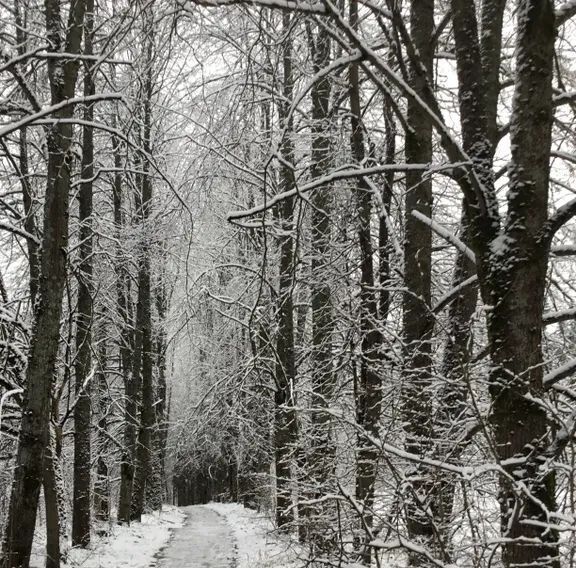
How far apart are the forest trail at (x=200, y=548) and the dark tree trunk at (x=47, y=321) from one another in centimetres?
585

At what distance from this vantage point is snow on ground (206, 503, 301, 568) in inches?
366

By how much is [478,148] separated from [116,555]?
36.4 ft

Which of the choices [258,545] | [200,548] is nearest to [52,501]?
[258,545]

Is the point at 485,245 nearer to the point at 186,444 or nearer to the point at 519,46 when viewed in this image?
the point at 519,46

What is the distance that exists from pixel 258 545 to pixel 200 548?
144cm

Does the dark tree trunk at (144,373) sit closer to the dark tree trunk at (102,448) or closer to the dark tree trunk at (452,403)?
the dark tree trunk at (102,448)

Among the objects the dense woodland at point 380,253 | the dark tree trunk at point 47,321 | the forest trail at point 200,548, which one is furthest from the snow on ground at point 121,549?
the dark tree trunk at point 47,321

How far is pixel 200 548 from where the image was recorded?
13.5m

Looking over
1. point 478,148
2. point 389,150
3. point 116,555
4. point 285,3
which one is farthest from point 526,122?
point 116,555

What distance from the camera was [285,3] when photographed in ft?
11.0

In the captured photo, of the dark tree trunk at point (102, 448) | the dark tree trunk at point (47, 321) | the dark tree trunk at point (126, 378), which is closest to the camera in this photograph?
the dark tree trunk at point (47, 321)

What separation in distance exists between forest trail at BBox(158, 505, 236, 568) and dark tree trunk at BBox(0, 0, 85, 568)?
585 cm

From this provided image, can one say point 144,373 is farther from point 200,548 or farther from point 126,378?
point 200,548

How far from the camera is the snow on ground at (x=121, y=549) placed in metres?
10.6
